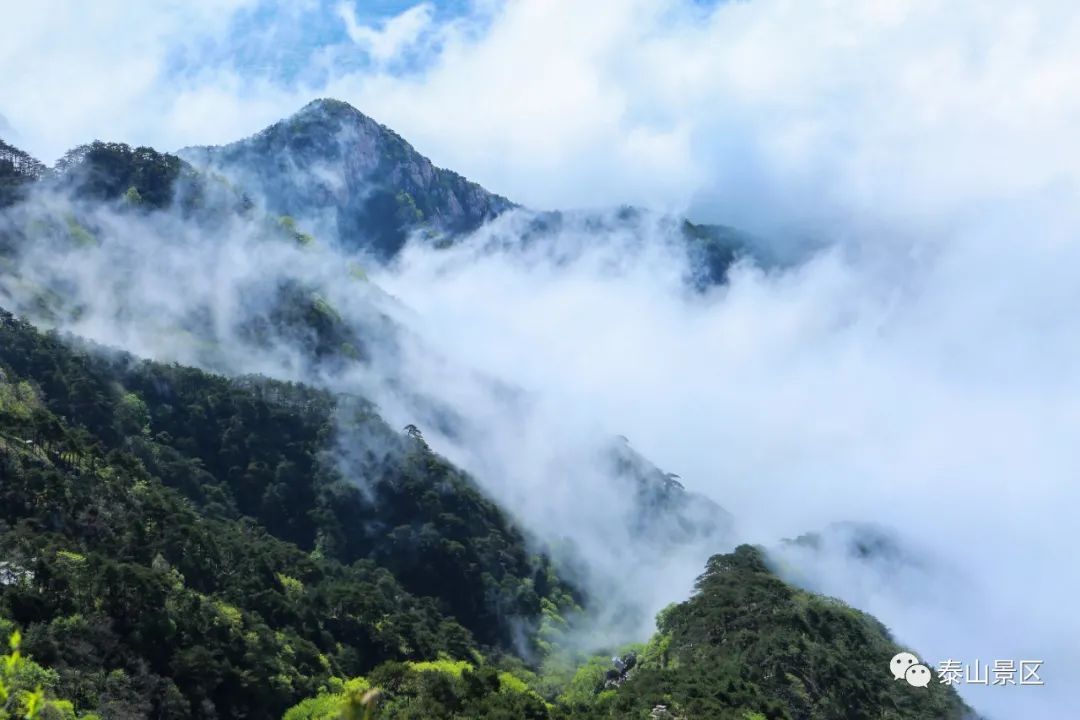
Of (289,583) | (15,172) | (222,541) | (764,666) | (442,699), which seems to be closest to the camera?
(442,699)

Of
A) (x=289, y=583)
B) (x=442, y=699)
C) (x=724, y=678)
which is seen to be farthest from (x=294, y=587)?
(x=724, y=678)

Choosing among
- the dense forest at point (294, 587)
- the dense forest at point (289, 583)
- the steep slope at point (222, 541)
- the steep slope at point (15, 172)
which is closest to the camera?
the dense forest at point (289, 583)

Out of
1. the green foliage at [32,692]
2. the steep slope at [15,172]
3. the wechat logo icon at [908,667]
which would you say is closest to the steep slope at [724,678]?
the wechat logo icon at [908,667]

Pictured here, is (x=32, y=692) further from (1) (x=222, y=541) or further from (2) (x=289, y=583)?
(2) (x=289, y=583)

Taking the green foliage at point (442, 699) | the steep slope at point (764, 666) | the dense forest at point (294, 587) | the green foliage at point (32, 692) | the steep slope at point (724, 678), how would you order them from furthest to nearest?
the steep slope at point (764, 666), the dense forest at point (294, 587), the steep slope at point (724, 678), the green foliage at point (442, 699), the green foliage at point (32, 692)

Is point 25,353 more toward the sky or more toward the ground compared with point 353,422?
more toward the ground

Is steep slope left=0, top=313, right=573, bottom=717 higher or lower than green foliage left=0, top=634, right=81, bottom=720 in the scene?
higher

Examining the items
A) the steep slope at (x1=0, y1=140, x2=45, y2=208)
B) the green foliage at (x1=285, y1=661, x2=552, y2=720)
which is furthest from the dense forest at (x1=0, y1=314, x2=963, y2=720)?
the steep slope at (x1=0, y1=140, x2=45, y2=208)

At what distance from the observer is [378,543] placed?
147375 millimetres

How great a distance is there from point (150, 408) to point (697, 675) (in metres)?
104

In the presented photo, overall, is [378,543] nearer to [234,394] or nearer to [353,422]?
[353,422]

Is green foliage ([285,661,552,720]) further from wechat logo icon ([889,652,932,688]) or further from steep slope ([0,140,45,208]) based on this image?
steep slope ([0,140,45,208])

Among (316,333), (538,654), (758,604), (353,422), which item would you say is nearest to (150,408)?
(353,422)

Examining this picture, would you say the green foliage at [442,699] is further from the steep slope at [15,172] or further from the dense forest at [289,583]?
the steep slope at [15,172]
